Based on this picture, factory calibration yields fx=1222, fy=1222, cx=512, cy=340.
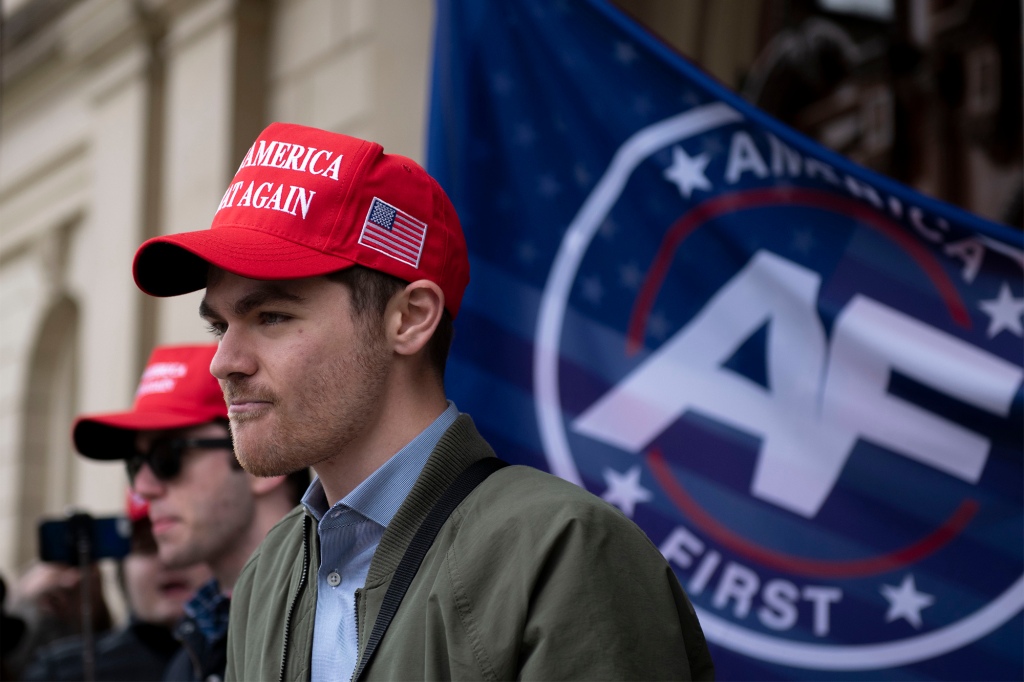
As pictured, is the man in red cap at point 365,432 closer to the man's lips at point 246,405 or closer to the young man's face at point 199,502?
Answer: the man's lips at point 246,405

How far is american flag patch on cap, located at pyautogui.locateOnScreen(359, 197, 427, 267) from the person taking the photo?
174 centimetres

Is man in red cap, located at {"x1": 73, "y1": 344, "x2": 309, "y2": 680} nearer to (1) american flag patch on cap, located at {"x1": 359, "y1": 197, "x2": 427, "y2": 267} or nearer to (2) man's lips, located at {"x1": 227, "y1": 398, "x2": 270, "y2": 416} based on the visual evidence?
(2) man's lips, located at {"x1": 227, "y1": 398, "x2": 270, "y2": 416}

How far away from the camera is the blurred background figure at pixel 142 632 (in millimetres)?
4078

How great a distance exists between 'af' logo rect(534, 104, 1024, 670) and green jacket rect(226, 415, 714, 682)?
1269 millimetres

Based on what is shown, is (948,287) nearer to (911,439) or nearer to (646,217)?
(911,439)

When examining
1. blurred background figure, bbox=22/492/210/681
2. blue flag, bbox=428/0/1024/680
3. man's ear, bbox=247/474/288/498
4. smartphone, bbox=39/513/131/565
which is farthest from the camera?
blurred background figure, bbox=22/492/210/681

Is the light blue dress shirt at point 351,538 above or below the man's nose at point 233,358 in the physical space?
below

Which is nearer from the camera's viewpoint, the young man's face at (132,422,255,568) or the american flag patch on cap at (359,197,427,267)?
the american flag patch on cap at (359,197,427,267)

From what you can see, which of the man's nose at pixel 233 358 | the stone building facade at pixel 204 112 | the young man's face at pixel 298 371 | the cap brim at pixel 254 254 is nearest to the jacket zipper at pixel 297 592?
the young man's face at pixel 298 371

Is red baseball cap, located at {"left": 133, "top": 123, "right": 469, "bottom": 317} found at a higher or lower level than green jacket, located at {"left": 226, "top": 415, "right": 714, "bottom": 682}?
higher

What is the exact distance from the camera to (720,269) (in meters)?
3.13

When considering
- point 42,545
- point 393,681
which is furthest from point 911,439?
point 42,545

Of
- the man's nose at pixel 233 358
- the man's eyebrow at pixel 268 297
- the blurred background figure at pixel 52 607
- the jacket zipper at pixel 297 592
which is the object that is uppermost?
the man's eyebrow at pixel 268 297

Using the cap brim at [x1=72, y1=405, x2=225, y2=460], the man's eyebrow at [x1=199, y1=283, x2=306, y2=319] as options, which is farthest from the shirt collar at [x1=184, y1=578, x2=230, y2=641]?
the man's eyebrow at [x1=199, y1=283, x2=306, y2=319]
